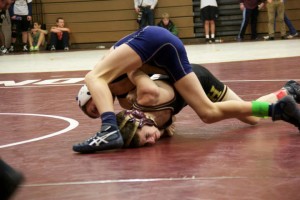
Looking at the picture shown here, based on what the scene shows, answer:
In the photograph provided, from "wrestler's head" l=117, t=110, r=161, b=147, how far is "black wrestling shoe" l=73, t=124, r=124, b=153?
0.33 ft

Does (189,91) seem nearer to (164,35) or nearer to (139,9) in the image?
(164,35)

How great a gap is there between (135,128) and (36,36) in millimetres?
14393

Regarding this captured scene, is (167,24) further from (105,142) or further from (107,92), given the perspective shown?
(105,142)

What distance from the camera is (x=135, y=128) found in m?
3.42

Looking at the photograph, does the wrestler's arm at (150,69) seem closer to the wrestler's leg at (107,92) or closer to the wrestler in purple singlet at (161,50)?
the wrestler in purple singlet at (161,50)

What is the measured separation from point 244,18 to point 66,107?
11686mm

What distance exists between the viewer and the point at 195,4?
17.3m

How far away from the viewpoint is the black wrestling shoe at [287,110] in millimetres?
3500

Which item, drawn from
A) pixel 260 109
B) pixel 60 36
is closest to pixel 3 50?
pixel 60 36

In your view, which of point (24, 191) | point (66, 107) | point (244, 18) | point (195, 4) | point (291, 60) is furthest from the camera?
point (195, 4)

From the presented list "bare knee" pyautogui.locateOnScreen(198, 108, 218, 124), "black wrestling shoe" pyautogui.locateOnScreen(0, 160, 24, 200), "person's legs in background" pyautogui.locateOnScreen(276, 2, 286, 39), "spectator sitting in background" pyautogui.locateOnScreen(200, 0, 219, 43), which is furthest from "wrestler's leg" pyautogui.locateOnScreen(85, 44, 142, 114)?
"spectator sitting in background" pyautogui.locateOnScreen(200, 0, 219, 43)

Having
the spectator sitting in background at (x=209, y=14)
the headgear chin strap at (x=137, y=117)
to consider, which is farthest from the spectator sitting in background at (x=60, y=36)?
the headgear chin strap at (x=137, y=117)

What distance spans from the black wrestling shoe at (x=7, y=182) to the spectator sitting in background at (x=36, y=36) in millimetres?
15756

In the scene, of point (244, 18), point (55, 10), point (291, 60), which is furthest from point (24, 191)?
point (55, 10)
